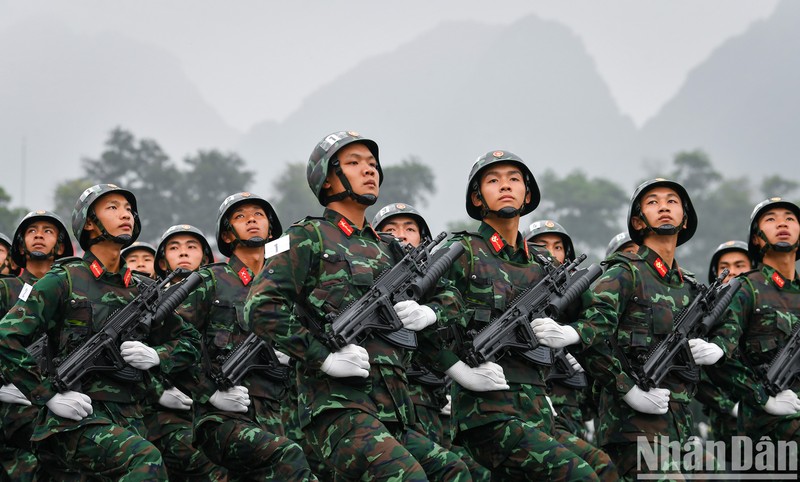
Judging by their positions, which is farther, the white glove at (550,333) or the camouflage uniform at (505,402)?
the white glove at (550,333)

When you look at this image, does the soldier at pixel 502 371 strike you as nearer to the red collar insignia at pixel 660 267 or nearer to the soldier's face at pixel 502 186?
the soldier's face at pixel 502 186

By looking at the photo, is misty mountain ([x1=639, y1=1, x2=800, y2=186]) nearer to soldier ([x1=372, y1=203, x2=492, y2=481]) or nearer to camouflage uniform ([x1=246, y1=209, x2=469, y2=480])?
soldier ([x1=372, y1=203, x2=492, y2=481])

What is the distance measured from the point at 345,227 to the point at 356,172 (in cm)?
47

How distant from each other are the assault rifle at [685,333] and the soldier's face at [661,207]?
620 mm

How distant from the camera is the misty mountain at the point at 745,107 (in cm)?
16100

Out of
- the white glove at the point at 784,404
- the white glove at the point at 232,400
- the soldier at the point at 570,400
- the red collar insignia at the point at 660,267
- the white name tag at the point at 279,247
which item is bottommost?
the white glove at the point at 232,400

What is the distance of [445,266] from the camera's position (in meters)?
8.24

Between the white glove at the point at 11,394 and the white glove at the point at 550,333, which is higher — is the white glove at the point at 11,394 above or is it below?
below

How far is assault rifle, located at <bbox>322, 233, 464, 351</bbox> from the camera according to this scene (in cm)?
745

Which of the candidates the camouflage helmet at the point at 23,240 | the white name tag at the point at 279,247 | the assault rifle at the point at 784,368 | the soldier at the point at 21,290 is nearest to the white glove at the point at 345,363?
the white name tag at the point at 279,247

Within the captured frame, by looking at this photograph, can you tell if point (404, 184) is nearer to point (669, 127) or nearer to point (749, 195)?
point (749, 195)

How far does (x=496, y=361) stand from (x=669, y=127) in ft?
619

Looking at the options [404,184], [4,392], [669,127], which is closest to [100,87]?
[669,127]

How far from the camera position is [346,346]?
7.37 metres
